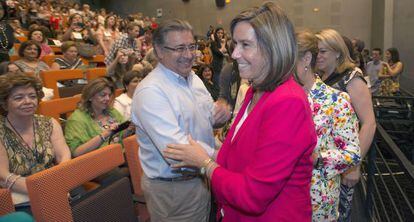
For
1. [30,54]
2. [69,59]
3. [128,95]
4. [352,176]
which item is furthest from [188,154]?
[69,59]

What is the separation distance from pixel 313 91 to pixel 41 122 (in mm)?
1778

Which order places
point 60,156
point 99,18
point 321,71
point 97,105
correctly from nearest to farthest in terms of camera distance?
point 321,71 → point 60,156 → point 97,105 → point 99,18

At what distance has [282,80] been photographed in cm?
99

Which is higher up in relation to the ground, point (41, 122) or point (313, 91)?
point (313, 91)

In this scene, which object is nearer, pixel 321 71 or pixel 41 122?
pixel 321 71

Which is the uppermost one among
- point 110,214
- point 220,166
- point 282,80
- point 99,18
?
point 99,18

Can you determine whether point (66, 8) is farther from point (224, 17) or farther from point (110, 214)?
point (110, 214)

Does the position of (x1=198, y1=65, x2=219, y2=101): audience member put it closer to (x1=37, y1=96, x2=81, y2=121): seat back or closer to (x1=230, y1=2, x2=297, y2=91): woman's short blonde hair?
(x1=37, y1=96, x2=81, y2=121): seat back

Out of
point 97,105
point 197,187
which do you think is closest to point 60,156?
point 97,105

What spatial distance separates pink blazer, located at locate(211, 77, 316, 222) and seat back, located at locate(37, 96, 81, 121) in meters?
2.17

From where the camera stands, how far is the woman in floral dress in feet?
4.86

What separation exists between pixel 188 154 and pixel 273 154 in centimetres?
30

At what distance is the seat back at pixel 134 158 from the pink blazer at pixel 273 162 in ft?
3.28

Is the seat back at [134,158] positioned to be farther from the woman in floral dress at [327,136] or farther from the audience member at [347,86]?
the audience member at [347,86]
